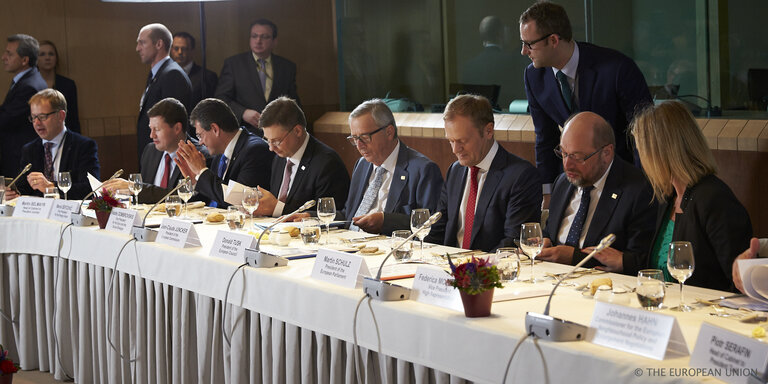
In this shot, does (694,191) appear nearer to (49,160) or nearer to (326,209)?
(326,209)

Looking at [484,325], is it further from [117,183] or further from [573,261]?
[117,183]

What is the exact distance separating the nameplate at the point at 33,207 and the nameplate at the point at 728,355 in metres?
3.13

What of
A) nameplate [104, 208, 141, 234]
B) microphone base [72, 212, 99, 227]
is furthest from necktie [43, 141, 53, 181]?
nameplate [104, 208, 141, 234]

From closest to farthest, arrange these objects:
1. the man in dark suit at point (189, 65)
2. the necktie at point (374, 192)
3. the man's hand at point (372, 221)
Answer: the man's hand at point (372, 221) < the necktie at point (374, 192) < the man in dark suit at point (189, 65)

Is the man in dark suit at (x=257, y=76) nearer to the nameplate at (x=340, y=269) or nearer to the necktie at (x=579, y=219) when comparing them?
the necktie at (x=579, y=219)

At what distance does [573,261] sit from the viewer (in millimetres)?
2885

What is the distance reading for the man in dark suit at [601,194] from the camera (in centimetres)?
299

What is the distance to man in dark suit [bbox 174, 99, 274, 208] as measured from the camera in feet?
14.7

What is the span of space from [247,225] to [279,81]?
346 cm

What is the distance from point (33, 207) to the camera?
4059 millimetres

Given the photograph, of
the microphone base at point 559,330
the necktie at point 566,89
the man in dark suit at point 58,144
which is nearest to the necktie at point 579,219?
the necktie at point 566,89

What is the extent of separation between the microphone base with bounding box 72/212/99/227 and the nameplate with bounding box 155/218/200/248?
2.00 feet

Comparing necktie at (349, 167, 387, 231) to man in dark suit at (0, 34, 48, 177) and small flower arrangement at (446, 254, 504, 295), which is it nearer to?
small flower arrangement at (446, 254, 504, 295)

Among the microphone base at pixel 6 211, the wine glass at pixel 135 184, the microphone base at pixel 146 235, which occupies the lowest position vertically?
the microphone base at pixel 146 235
